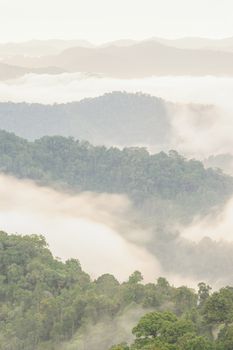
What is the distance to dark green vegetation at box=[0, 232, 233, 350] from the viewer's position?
33619 millimetres

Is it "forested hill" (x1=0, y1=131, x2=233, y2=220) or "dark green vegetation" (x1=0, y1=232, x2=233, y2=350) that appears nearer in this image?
"dark green vegetation" (x1=0, y1=232, x2=233, y2=350)

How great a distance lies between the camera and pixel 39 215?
142875 mm

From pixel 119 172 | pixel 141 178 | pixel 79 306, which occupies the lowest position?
pixel 79 306

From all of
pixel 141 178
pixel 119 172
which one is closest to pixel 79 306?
pixel 141 178

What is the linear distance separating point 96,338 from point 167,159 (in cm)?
7763

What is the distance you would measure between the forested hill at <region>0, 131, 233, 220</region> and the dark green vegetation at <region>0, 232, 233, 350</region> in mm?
56941

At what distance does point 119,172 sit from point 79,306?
7844 centimetres

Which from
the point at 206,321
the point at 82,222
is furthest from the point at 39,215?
the point at 206,321

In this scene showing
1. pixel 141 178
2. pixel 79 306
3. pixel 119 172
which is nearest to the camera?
pixel 79 306

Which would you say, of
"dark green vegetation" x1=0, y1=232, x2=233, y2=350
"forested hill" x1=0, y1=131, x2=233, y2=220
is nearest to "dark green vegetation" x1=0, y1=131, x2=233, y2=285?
"forested hill" x1=0, y1=131, x2=233, y2=220

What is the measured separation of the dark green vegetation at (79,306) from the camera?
33619 millimetres

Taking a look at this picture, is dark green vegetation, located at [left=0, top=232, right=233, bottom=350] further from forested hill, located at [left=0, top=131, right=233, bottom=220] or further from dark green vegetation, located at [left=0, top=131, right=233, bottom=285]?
forested hill, located at [left=0, top=131, right=233, bottom=220]

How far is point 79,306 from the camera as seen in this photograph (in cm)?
5181

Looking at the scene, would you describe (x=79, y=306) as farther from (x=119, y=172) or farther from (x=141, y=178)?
(x=119, y=172)
